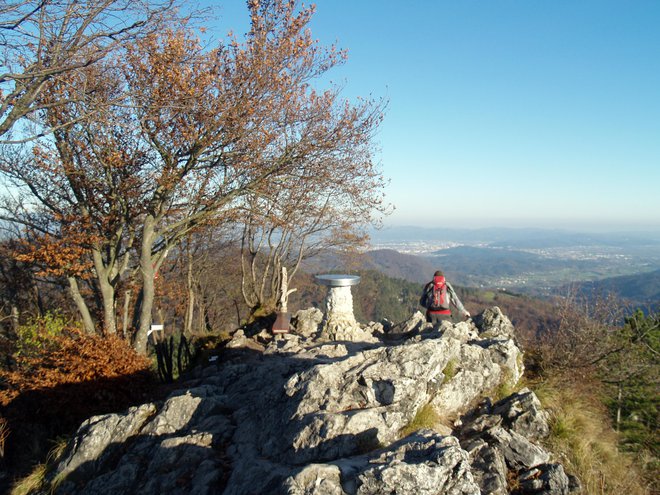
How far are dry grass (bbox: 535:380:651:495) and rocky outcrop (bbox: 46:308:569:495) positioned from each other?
0.35 m

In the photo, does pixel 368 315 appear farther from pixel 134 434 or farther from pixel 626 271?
pixel 626 271

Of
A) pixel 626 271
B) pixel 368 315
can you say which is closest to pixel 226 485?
pixel 368 315

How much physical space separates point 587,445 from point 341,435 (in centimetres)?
315

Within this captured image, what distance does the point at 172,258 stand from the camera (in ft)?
66.6

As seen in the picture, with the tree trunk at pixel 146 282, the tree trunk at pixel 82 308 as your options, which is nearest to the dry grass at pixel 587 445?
the tree trunk at pixel 146 282

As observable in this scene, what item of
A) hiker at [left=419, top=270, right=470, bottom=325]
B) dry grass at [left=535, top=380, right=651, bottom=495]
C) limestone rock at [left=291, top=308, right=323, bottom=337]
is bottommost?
dry grass at [left=535, top=380, right=651, bottom=495]

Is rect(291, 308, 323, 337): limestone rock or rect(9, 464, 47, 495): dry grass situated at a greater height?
rect(291, 308, 323, 337): limestone rock

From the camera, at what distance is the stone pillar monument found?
33.9ft

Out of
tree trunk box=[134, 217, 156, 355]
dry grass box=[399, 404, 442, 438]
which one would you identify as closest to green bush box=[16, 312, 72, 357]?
tree trunk box=[134, 217, 156, 355]

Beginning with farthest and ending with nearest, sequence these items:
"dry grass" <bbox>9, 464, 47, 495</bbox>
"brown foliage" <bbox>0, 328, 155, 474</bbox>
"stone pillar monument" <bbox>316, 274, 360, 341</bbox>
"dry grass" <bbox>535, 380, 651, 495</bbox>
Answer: "stone pillar monument" <bbox>316, 274, 360, 341</bbox>, "brown foliage" <bbox>0, 328, 155, 474</bbox>, "dry grass" <bbox>9, 464, 47, 495</bbox>, "dry grass" <bbox>535, 380, 651, 495</bbox>

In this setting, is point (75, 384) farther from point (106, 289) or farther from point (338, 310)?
point (338, 310)

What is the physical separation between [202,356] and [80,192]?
5.05 meters

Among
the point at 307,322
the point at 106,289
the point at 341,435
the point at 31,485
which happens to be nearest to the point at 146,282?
the point at 106,289

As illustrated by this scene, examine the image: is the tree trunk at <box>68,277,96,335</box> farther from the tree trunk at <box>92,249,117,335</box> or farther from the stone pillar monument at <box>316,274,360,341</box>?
the stone pillar monument at <box>316,274,360,341</box>
